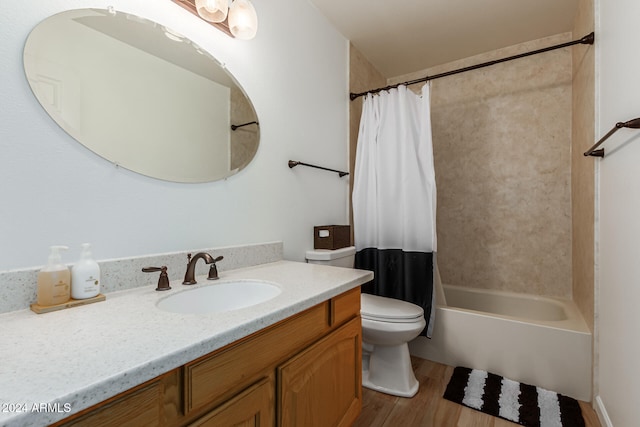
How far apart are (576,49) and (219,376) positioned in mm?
3015

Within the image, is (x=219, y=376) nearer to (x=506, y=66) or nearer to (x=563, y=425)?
(x=563, y=425)

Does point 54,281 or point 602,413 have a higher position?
point 54,281

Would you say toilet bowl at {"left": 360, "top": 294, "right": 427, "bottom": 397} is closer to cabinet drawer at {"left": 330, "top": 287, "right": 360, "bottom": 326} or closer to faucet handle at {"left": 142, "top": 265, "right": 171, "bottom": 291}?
cabinet drawer at {"left": 330, "top": 287, "right": 360, "bottom": 326}

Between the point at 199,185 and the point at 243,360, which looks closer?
the point at 243,360

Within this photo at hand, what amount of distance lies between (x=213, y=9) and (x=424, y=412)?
2.14m

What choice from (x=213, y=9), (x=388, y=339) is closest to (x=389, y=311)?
(x=388, y=339)

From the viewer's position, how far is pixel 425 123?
2004mm

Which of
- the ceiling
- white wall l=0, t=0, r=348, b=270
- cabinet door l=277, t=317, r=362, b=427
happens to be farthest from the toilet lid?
the ceiling

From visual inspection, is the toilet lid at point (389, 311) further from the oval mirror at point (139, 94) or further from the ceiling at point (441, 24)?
the ceiling at point (441, 24)

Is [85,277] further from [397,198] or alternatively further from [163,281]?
[397,198]

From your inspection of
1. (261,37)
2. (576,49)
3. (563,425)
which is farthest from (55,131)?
(576,49)

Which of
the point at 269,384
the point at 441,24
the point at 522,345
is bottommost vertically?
the point at 522,345

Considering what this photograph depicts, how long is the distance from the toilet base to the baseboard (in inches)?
32.8

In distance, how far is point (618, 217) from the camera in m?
1.27
